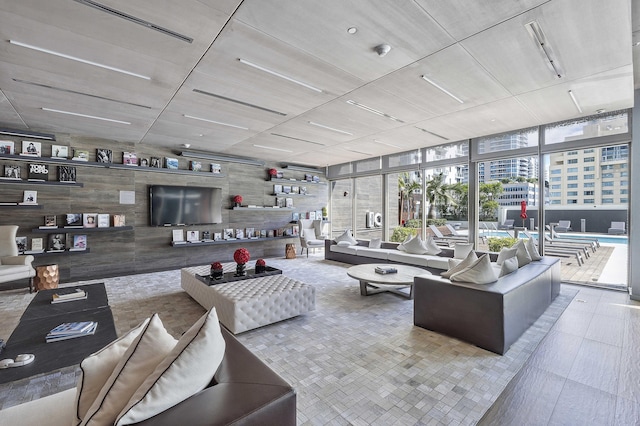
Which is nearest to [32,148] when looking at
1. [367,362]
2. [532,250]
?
[367,362]

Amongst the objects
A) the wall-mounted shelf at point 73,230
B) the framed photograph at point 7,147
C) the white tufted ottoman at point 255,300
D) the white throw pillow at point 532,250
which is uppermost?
the framed photograph at point 7,147

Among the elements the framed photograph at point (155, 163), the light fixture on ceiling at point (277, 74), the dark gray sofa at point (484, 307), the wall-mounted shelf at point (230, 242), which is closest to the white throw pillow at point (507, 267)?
the dark gray sofa at point (484, 307)

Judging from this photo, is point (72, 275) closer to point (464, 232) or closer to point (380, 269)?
point (380, 269)

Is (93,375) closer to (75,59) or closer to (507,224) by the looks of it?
(75,59)

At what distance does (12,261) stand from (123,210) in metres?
1.95

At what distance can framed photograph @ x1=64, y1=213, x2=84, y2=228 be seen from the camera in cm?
560

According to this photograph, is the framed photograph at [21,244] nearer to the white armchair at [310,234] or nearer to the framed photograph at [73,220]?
the framed photograph at [73,220]

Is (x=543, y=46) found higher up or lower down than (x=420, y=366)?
higher up

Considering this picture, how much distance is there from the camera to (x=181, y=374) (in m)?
1.07

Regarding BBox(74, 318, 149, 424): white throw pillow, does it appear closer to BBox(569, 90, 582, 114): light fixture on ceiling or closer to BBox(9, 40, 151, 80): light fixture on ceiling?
BBox(9, 40, 151, 80): light fixture on ceiling

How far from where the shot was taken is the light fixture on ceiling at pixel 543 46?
260 cm

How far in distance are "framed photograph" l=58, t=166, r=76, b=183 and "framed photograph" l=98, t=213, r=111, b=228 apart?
82 cm

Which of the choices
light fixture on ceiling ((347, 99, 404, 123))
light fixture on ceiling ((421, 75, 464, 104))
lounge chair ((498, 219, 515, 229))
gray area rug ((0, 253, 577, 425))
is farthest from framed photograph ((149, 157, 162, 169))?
lounge chair ((498, 219, 515, 229))

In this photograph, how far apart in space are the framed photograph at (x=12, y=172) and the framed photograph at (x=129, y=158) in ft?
5.35
